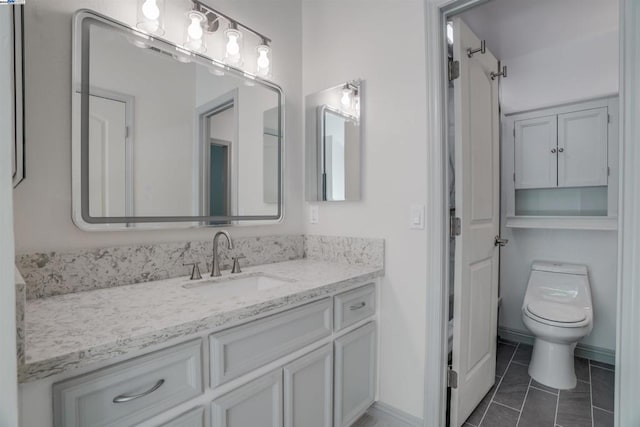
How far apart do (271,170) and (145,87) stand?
29.8 inches

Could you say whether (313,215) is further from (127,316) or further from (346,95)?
(127,316)

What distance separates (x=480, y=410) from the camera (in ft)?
5.91

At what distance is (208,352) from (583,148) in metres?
2.99

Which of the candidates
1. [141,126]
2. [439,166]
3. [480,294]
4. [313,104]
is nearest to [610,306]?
[480,294]

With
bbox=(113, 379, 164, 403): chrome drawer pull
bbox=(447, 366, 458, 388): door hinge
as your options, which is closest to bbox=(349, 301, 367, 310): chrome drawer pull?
bbox=(447, 366, 458, 388): door hinge

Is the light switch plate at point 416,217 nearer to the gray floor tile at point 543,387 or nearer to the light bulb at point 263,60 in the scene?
the light bulb at point 263,60

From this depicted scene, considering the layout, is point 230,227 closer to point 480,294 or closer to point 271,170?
point 271,170

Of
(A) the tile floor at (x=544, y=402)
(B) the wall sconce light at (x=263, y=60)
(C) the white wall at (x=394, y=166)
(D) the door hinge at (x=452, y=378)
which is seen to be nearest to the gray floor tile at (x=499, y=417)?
(A) the tile floor at (x=544, y=402)

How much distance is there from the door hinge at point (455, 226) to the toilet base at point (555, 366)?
4.26ft

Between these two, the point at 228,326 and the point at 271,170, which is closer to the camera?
the point at 228,326

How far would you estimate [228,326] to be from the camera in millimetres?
979

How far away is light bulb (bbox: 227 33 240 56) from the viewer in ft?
5.19

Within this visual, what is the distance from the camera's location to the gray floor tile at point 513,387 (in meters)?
1.88

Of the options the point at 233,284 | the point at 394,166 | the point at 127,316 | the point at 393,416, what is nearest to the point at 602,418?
the point at 393,416
